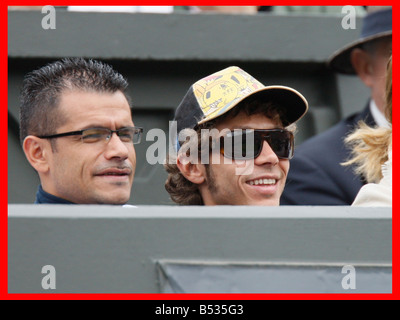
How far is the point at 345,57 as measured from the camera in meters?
3.43

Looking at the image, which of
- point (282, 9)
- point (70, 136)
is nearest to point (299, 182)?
point (70, 136)

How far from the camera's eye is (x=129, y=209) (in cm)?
153

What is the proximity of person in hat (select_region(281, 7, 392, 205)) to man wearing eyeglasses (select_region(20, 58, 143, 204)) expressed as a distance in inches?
40.3

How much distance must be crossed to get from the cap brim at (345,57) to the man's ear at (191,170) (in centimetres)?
131

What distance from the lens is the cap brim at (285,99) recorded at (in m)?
2.23

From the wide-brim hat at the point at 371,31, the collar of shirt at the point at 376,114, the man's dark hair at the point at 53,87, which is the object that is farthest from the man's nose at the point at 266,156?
the wide-brim hat at the point at 371,31

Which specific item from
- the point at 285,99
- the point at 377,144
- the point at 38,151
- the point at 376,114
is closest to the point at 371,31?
the point at 376,114

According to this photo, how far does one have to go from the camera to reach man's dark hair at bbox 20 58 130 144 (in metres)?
2.29

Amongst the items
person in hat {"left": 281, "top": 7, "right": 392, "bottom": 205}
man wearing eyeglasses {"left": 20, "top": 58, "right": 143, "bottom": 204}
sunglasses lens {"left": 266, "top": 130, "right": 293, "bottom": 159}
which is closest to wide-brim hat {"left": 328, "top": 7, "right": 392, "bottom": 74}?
person in hat {"left": 281, "top": 7, "right": 392, "bottom": 205}

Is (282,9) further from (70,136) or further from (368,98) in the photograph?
(70,136)

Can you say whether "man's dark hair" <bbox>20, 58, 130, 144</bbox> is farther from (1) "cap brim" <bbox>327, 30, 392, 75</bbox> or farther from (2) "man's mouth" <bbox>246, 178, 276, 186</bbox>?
(1) "cap brim" <bbox>327, 30, 392, 75</bbox>

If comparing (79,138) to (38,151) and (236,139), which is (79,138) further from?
(236,139)

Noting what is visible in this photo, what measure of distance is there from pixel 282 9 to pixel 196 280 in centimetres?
317

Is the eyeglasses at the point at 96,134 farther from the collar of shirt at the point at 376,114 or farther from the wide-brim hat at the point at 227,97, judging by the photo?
the collar of shirt at the point at 376,114
